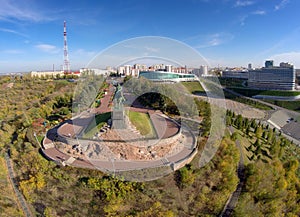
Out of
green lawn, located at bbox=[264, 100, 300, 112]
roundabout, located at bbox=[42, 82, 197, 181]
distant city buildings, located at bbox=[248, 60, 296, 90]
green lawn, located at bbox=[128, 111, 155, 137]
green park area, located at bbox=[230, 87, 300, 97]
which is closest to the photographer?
roundabout, located at bbox=[42, 82, 197, 181]

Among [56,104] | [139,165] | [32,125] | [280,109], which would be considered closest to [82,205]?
[139,165]

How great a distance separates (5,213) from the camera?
869 centimetres

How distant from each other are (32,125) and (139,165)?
30.0ft

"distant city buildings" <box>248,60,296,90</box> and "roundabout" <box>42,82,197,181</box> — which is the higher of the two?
"distant city buildings" <box>248,60,296,90</box>

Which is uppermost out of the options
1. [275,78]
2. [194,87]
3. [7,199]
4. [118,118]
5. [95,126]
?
[275,78]

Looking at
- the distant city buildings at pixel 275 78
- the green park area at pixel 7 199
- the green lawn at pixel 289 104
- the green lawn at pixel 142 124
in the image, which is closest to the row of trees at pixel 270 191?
the green lawn at pixel 142 124

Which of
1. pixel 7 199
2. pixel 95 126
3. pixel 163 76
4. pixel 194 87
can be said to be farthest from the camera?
pixel 194 87

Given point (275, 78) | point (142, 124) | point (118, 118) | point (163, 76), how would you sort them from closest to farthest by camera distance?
point (118, 118), point (142, 124), point (275, 78), point (163, 76)

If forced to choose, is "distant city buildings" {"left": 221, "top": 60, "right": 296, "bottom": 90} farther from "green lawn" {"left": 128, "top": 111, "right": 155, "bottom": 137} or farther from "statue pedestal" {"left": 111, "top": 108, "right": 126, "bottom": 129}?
"statue pedestal" {"left": 111, "top": 108, "right": 126, "bottom": 129}

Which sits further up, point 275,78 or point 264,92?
point 275,78

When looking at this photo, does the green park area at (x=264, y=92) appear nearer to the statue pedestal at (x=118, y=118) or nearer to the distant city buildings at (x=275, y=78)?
the distant city buildings at (x=275, y=78)

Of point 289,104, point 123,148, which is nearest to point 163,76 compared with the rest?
point 289,104

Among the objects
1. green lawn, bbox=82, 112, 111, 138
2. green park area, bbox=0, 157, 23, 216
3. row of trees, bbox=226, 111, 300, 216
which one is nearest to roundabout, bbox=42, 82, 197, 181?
green lawn, bbox=82, 112, 111, 138

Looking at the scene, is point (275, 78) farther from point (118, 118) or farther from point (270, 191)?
point (118, 118)
